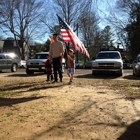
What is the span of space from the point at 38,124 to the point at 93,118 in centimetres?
107

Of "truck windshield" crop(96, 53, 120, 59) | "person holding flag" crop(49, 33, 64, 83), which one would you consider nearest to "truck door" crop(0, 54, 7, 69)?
"truck windshield" crop(96, 53, 120, 59)

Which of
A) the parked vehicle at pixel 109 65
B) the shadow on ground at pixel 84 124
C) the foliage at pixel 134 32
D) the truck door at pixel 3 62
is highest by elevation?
the foliage at pixel 134 32

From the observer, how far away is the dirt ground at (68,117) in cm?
405

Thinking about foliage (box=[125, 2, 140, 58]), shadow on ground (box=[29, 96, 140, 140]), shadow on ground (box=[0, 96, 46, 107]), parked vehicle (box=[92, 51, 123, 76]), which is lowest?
shadow on ground (box=[29, 96, 140, 140])

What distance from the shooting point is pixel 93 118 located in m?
4.80

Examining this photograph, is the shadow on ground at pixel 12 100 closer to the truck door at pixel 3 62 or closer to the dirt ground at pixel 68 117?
the dirt ground at pixel 68 117

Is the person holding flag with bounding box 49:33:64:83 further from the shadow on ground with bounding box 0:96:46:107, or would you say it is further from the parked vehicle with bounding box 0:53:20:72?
the parked vehicle with bounding box 0:53:20:72

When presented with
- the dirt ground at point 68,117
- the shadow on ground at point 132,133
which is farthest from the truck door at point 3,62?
the shadow on ground at point 132,133

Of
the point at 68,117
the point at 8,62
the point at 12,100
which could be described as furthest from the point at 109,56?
the point at 68,117

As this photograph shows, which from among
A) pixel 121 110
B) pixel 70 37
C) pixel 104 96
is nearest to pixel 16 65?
pixel 70 37

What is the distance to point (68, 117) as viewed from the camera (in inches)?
191

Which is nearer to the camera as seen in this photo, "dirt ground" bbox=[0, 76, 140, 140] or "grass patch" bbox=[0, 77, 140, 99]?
"dirt ground" bbox=[0, 76, 140, 140]

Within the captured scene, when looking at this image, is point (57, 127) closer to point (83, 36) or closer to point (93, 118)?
point (93, 118)

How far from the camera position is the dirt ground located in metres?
4.05
